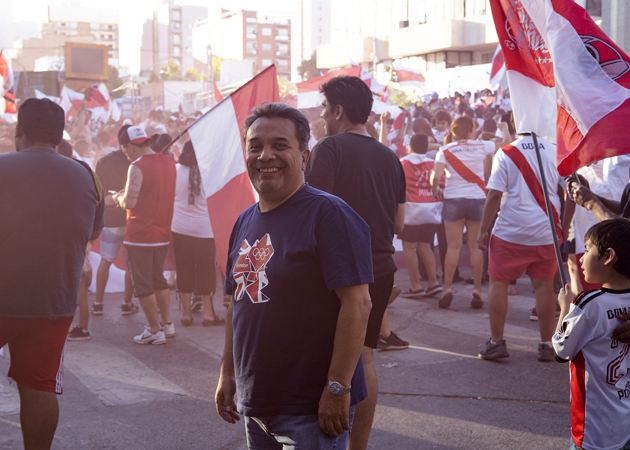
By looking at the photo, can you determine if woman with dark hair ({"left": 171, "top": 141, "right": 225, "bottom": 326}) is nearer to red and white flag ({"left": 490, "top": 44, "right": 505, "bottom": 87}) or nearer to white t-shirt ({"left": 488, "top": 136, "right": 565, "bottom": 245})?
white t-shirt ({"left": 488, "top": 136, "right": 565, "bottom": 245})

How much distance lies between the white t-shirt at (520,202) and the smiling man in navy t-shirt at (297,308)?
3603 mm

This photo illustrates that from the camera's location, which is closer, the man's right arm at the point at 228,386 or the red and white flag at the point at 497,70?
the man's right arm at the point at 228,386

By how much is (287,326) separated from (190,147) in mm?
4920

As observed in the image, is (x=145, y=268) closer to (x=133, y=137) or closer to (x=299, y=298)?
(x=133, y=137)

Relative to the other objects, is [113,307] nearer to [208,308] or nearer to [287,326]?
[208,308]

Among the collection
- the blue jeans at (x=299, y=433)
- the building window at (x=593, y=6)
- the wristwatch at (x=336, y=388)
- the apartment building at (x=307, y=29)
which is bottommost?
the blue jeans at (x=299, y=433)

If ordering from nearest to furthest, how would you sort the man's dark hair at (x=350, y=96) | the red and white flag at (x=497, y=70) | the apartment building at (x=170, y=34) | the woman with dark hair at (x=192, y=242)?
1. the man's dark hair at (x=350, y=96)
2. the woman with dark hair at (x=192, y=242)
3. the red and white flag at (x=497, y=70)
4. the apartment building at (x=170, y=34)

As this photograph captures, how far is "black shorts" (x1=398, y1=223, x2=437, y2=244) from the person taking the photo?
838 cm

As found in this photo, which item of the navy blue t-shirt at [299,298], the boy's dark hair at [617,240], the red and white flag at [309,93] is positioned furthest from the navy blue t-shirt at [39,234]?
the red and white flag at [309,93]

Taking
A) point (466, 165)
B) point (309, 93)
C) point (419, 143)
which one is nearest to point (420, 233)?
point (466, 165)

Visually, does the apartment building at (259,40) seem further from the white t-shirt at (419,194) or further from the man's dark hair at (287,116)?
the man's dark hair at (287,116)

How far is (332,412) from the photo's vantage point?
2.30m

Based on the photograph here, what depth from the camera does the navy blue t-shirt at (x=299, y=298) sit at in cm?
232

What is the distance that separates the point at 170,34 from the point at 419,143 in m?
186
